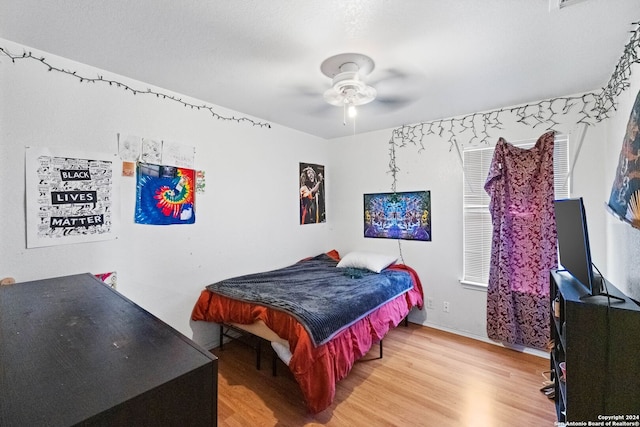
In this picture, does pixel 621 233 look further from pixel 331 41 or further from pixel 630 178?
pixel 331 41

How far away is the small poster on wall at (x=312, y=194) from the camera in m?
3.86

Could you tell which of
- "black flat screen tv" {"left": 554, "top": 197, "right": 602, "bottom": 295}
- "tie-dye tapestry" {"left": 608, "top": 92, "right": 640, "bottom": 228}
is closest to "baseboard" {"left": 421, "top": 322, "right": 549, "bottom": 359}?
"black flat screen tv" {"left": 554, "top": 197, "right": 602, "bottom": 295}

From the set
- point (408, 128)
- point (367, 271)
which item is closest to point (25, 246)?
point (367, 271)

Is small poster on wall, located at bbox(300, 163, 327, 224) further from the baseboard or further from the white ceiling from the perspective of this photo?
the baseboard

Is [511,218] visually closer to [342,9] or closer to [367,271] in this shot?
[367,271]

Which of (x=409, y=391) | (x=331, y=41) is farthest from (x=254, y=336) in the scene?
(x=331, y=41)

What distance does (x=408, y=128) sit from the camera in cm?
350

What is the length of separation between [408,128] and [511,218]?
150 centimetres

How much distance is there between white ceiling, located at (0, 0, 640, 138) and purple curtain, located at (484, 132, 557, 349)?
23.9 inches

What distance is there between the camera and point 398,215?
142 inches

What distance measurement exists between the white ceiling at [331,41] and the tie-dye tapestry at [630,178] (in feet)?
1.90

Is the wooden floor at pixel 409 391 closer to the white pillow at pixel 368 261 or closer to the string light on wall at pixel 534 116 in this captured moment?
the white pillow at pixel 368 261

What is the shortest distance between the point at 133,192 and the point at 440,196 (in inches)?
118

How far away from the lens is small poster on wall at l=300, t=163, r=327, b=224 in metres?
3.86
